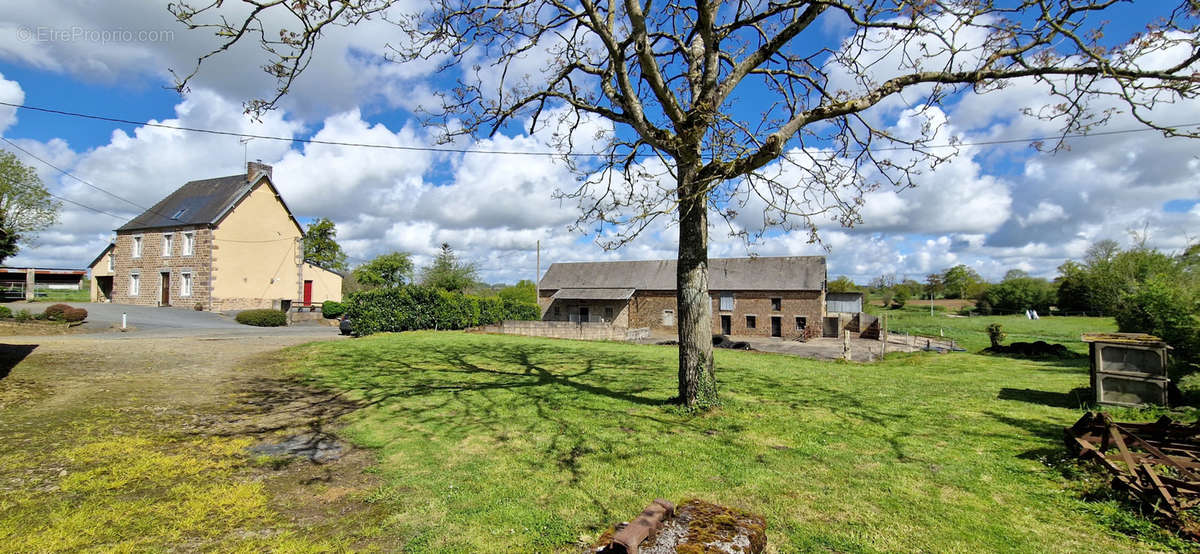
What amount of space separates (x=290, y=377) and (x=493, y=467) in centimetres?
723

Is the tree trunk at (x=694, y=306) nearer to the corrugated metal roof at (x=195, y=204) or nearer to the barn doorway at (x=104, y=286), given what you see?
the corrugated metal roof at (x=195, y=204)

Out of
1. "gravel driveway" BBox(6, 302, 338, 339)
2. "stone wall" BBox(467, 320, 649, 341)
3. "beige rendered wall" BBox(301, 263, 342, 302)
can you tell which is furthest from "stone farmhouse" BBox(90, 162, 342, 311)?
"stone wall" BBox(467, 320, 649, 341)

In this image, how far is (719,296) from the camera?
4184cm

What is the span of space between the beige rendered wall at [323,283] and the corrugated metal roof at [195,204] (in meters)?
7.42

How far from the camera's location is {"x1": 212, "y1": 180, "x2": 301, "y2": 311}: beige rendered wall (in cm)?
3058

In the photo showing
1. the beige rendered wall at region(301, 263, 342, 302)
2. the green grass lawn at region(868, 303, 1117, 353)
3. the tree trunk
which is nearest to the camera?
the tree trunk

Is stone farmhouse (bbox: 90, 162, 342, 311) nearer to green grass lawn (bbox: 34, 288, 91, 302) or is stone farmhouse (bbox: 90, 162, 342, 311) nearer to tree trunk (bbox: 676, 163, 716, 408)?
green grass lawn (bbox: 34, 288, 91, 302)

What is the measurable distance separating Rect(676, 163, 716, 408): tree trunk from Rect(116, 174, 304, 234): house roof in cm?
3384

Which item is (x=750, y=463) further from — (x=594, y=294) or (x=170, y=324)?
(x=594, y=294)

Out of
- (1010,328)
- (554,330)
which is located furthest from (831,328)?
(554,330)

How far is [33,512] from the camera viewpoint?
12.6ft

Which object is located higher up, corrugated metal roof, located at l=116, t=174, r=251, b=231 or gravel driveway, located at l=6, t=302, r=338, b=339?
corrugated metal roof, located at l=116, t=174, r=251, b=231

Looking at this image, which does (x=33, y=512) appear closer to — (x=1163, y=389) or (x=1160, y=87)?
(x=1160, y=87)

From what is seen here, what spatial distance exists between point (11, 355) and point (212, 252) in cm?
2331
